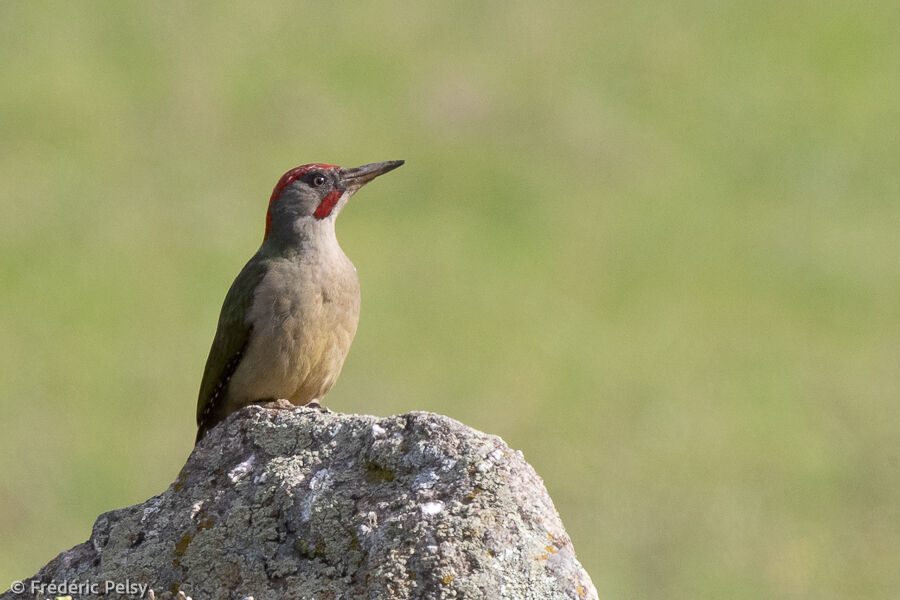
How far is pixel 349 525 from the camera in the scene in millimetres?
5863

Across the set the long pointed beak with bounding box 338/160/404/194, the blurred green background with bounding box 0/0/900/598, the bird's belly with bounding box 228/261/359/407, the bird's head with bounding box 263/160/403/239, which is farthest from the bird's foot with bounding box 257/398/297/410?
the blurred green background with bounding box 0/0/900/598

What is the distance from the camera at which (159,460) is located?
28672 millimetres

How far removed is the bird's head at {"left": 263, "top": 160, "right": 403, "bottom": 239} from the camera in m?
8.77

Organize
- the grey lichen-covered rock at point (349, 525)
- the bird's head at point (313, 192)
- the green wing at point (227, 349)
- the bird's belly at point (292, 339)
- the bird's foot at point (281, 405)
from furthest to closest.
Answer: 1. the bird's head at point (313, 192)
2. the green wing at point (227, 349)
3. the bird's belly at point (292, 339)
4. the bird's foot at point (281, 405)
5. the grey lichen-covered rock at point (349, 525)

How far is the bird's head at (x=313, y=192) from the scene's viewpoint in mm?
8773

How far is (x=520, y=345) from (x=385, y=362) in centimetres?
340

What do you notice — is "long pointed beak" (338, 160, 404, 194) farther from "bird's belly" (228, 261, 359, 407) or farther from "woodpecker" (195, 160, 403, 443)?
"bird's belly" (228, 261, 359, 407)

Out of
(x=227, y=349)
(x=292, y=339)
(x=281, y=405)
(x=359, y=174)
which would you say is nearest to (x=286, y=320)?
(x=292, y=339)

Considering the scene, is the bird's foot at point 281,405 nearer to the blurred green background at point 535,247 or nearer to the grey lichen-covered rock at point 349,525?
the grey lichen-covered rock at point 349,525

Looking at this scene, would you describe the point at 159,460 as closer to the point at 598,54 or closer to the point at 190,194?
the point at 190,194

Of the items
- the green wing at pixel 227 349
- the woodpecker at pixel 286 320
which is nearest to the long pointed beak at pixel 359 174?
the woodpecker at pixel 286 320

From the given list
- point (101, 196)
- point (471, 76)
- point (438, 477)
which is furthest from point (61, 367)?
point (438, 477)

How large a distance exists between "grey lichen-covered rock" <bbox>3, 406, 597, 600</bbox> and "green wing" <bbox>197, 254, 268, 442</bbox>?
6.05 ft

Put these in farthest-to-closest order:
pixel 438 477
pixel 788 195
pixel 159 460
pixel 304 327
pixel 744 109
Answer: pixel 744 109 → pixel 788 195 → pixel 159 460 → pixel 304 327 → pixel 438 477
